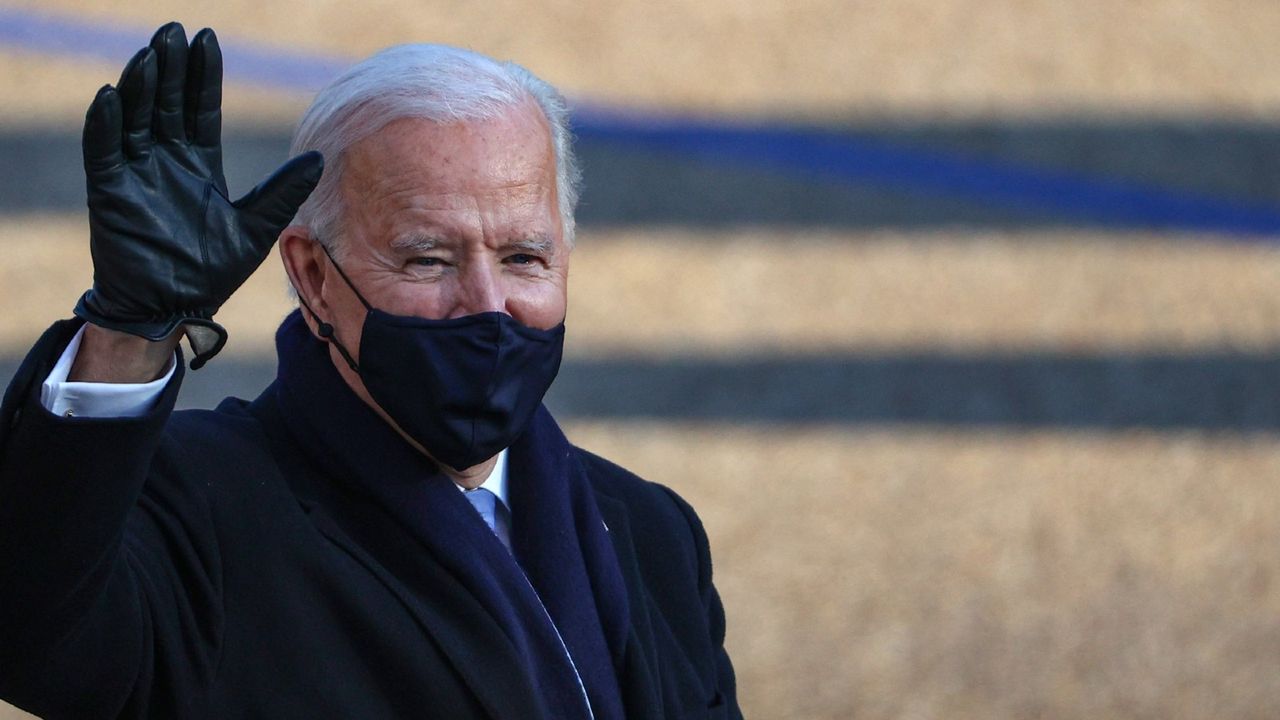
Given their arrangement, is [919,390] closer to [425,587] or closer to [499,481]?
[499,481]

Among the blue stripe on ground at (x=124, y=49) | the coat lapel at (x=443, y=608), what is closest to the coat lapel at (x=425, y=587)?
the coat lapel at (x=443, y=608)

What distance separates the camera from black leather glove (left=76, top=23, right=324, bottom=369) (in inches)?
58.1

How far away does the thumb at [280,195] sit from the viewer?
5.15 feet

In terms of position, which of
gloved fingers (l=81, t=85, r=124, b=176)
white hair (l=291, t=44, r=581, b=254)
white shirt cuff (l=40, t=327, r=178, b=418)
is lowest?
white shirt cuff (l=40, t=327, r=178, b=418)

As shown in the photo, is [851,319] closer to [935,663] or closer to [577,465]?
[935,663]

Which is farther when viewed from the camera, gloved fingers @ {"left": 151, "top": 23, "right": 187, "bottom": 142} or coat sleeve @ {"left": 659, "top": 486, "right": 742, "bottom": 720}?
coat sleeve @ {"left": 659, "top": 486, "right": 742, "bottom": 720}

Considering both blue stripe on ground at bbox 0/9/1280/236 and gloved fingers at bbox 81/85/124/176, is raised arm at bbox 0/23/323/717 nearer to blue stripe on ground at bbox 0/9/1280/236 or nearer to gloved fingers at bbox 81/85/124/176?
gloved fingers at bbox 81/85/124/176

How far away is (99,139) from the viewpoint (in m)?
1.46

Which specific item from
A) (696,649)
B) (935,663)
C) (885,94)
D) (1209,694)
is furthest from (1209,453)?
(696,649)

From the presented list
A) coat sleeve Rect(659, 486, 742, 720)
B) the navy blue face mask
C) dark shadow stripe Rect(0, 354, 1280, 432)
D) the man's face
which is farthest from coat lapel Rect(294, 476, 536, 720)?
dark shadow stripe Rect(0, 354, 1280, 432)

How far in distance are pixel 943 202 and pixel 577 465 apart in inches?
157

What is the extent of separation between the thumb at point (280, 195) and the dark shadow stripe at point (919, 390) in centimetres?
369

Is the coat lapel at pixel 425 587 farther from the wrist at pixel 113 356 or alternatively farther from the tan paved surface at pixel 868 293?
the tan paved surface at pixel 868 293

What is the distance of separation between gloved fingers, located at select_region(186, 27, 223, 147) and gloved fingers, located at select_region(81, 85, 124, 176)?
7 centimetres
